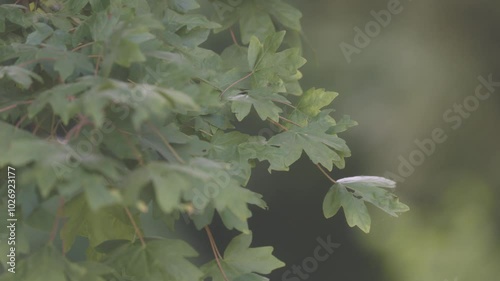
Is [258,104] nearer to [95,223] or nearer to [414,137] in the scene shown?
[95,223]

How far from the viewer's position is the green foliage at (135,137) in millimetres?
854

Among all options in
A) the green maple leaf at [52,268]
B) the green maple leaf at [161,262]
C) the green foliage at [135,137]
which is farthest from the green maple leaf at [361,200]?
the green maple leaf at [52,268]

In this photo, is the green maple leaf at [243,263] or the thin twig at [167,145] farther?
the green maple leaf at [243,263]

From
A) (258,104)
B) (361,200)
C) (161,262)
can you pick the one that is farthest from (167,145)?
(361,200)

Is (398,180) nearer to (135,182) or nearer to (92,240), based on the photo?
(92,240)

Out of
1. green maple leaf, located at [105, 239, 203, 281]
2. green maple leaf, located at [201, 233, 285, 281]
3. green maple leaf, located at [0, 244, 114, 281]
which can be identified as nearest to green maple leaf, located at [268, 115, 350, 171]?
green maple leaf, located at [201, 233, 285, 281]

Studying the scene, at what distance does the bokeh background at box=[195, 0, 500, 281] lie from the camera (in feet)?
9.95

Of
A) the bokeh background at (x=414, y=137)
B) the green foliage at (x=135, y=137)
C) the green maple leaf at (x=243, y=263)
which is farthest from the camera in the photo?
the bokeh background at (x=414, y=137)

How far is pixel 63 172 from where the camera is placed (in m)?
0.86

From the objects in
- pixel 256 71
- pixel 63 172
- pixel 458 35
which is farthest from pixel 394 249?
pixel 63 172

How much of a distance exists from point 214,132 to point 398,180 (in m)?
1.99

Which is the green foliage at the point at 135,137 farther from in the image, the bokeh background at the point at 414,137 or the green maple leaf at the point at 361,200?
the bokeh background at the point at 414,137

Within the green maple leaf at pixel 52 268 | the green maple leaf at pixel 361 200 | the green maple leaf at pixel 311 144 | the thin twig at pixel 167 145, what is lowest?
the green maple leaf at pixel 52 268

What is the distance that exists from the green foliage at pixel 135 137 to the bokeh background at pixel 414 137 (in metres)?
1.68
